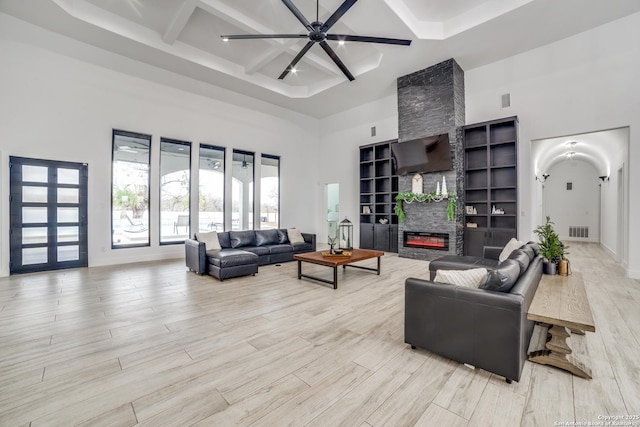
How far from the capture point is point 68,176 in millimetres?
5863

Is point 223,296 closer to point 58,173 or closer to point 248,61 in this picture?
point 58,173

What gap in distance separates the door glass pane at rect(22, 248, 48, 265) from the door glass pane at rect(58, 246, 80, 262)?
223mm

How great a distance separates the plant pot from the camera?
126 inches

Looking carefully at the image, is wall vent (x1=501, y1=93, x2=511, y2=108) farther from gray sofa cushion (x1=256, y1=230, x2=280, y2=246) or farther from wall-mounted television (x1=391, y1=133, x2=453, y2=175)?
gray sofa cushion (x1=256, y1=230, x2=280, y2=246)

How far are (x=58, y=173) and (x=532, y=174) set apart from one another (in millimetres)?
10365

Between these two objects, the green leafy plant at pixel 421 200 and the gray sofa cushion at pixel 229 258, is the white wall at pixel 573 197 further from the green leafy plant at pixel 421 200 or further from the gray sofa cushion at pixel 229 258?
the gray sofa cushion at pixel 229 258

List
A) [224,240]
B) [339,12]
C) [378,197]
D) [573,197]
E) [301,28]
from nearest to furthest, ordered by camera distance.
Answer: [339,12]
[301,28]
[224,240]
[378,197]
[573,197]

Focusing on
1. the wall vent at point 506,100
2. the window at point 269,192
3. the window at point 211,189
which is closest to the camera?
the wall vent at point 506,100

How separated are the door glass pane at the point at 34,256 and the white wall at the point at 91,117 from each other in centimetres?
25

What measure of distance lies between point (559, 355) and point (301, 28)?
6.56m

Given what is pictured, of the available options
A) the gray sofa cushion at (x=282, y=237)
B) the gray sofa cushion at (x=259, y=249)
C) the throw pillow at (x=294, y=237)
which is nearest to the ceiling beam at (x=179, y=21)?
the gray sofa cushion at (x=259, y=249)

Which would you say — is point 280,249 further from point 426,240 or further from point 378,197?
point 378,197

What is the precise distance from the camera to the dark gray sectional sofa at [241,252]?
5.02 m

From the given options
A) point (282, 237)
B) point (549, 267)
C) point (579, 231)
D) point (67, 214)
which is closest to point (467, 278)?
point (549, 267)
